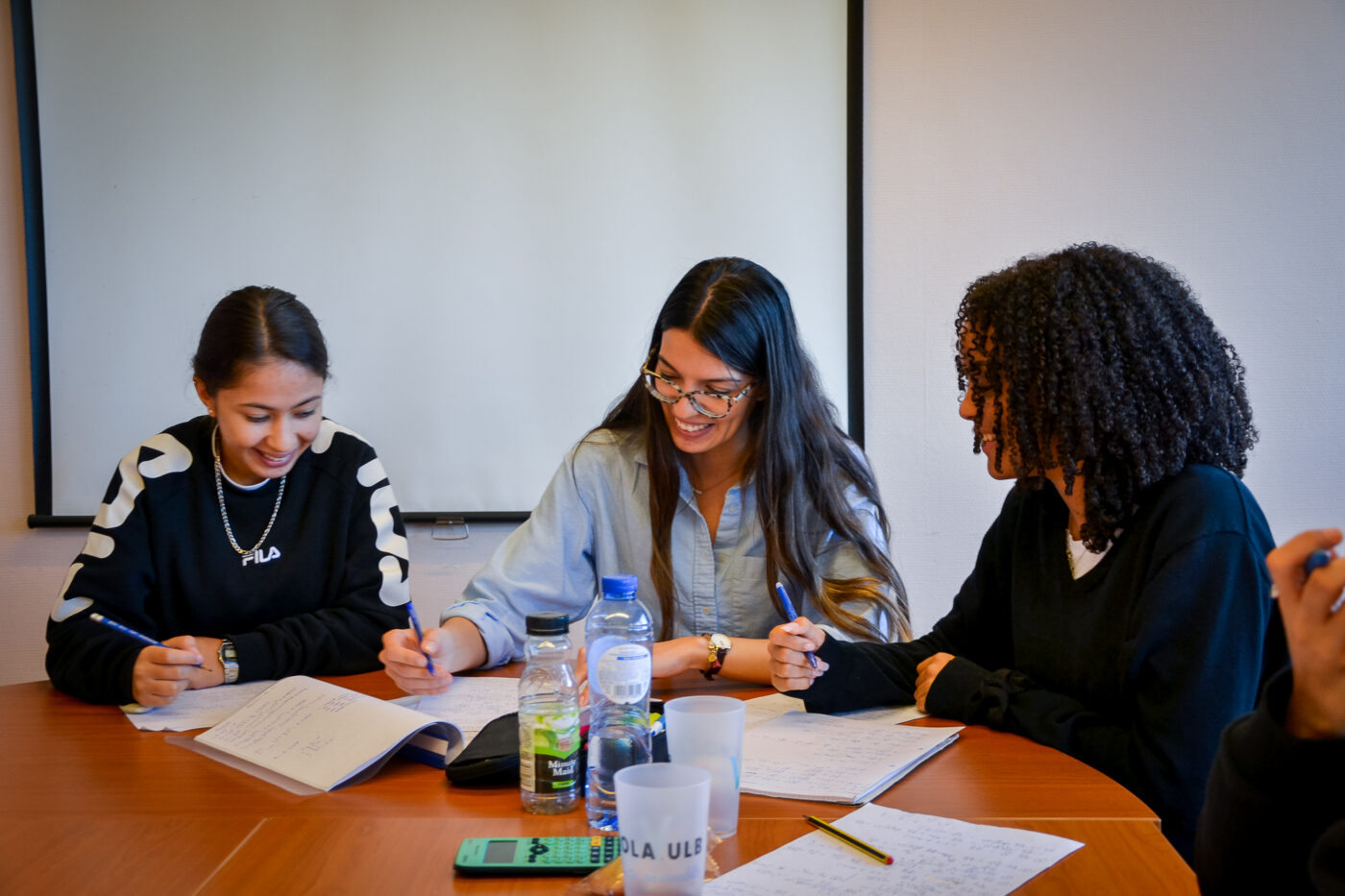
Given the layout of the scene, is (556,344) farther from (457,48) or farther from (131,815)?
(131,815)

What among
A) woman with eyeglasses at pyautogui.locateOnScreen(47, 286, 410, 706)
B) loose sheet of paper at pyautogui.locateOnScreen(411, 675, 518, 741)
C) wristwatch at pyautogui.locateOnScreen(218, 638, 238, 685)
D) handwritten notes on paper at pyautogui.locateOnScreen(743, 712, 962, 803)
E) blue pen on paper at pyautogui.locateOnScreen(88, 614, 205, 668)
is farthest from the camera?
woman with eyeglasses at pyautogui.locateOnScreen(47, 286, 410, 706)

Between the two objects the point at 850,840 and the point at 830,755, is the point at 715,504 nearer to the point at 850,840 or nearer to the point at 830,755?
the point at 830,755

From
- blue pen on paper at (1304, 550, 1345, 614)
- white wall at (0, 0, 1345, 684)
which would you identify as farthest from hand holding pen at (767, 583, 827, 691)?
white wall at (0, 0, 1345, 684)

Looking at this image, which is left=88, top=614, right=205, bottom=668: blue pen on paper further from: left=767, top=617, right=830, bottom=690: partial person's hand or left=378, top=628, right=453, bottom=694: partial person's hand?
left=767, top=617, right=830, bottom=690: partial person's hand

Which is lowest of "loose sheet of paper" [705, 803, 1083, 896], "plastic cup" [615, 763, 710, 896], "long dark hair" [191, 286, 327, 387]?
"loose sheet of paper" [705, 803, 1083, 896]

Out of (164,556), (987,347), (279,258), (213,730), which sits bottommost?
(213,730)

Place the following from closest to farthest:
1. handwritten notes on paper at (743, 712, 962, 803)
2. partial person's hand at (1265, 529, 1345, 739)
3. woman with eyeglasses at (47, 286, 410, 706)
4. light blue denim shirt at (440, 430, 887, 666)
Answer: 1. partial person's hand at (1265, 529, 1345, 739)
2. handwritten notes on paper at (743, 712, 962, 803)
3. woman with eyeglasses at (47, 286, 410, 706)
4. light blue denim shirt at (440, 430, 887, 666)

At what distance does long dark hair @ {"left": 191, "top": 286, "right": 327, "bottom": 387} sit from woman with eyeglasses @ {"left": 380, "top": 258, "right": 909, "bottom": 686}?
1.69ft

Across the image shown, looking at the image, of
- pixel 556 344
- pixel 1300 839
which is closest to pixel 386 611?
pixel 556 344

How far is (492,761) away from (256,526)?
99cm

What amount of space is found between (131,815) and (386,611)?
30.2 inches

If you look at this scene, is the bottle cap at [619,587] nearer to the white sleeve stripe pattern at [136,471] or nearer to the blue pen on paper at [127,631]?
the blue pen on paper at [127,631]

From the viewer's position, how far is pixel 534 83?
8.50 ft

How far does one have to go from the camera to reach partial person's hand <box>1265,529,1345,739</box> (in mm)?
714
